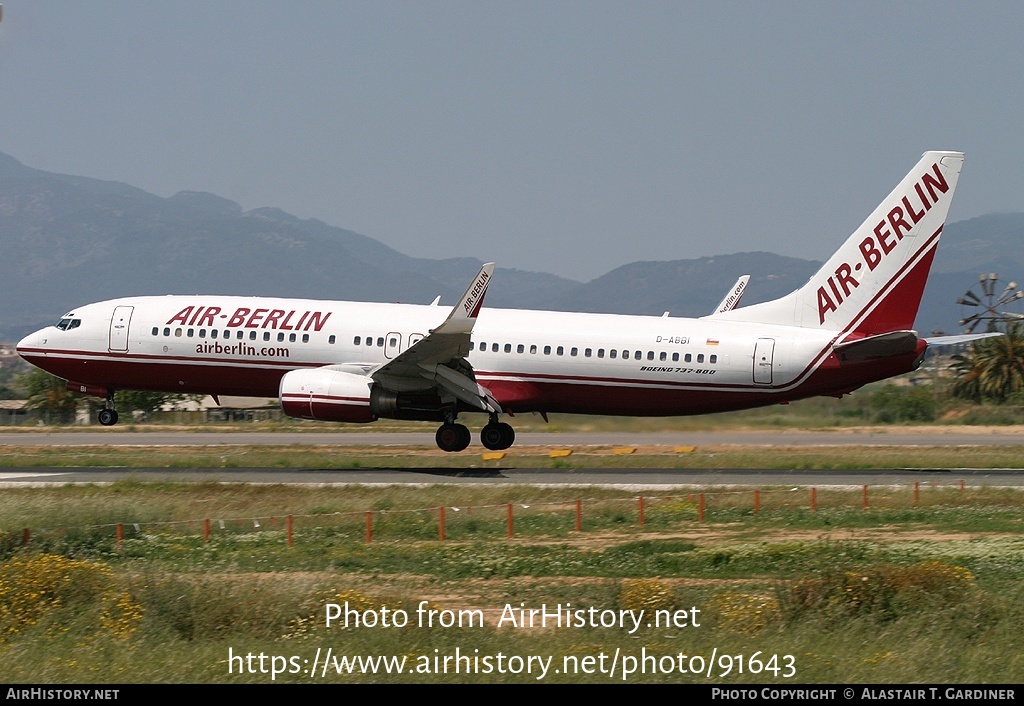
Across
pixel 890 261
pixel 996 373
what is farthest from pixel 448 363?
pixel 996 373

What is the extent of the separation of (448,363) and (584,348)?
461cm

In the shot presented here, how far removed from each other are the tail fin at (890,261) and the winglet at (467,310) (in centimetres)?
1028

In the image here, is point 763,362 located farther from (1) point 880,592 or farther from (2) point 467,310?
(1) point 880,592

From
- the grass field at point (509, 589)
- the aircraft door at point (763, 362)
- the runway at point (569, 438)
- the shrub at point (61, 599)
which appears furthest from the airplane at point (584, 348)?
the shrub at point (61, 599)

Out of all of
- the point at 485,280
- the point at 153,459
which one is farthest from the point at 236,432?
the point at 485,280

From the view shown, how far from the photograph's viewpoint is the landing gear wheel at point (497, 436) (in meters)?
40.1

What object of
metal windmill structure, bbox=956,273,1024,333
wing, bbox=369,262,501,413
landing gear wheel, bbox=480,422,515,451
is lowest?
landing gear wheel, bbox=480,422,515,451

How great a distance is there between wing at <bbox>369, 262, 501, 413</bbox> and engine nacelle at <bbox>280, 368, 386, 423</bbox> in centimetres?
61

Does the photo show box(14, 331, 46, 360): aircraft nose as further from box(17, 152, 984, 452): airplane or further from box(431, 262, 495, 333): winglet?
box(431, 262, 495, 333): winglet

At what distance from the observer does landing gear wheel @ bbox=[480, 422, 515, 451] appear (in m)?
40.1

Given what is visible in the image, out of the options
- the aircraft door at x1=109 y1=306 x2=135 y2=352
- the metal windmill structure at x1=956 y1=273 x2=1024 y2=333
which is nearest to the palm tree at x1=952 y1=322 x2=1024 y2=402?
the metal windmill structure at x1=956 y1=273 x2=1024 y2=333

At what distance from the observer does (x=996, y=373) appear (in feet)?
275

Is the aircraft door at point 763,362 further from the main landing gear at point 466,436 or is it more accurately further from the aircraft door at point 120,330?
the aircraft door at point 120,330
